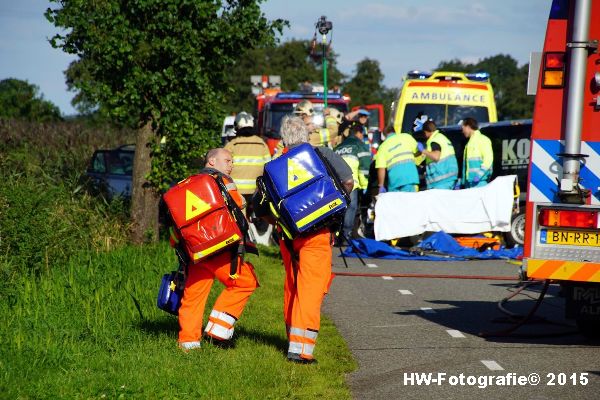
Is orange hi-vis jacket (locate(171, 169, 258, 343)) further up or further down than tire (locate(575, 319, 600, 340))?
further up

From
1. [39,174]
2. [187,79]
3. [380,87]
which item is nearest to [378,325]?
[187,79]

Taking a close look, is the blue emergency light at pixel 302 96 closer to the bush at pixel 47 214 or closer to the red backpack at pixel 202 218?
the bush at pixel 47 214

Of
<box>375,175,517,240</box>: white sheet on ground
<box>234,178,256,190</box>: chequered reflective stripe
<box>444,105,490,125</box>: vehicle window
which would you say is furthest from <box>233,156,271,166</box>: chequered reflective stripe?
<box>444,105,490,125</box>: vehicle window

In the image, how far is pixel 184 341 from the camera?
8.21 metres

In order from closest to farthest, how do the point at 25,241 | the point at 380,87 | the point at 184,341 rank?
the point at 184,341 → the point at 25,241 → the point at 380,87

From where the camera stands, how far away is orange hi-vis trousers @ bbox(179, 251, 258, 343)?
818cm

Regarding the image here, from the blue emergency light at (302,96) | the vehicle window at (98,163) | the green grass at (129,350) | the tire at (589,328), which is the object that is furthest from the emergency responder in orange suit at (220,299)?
the blue emergency light at (302,96)

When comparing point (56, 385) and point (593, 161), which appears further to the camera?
point (593, 161)

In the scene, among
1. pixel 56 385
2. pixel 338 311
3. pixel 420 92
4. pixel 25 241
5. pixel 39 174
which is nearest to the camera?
pixel 56 385

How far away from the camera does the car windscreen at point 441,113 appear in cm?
2183

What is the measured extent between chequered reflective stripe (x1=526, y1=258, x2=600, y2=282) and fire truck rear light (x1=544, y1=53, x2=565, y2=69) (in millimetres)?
1539

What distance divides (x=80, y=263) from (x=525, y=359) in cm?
601

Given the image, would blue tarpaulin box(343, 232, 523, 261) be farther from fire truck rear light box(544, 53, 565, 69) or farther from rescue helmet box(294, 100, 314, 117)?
fire truck rear light box(544, 53, 565, 69)

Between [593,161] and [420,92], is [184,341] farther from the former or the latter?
[420,92]
